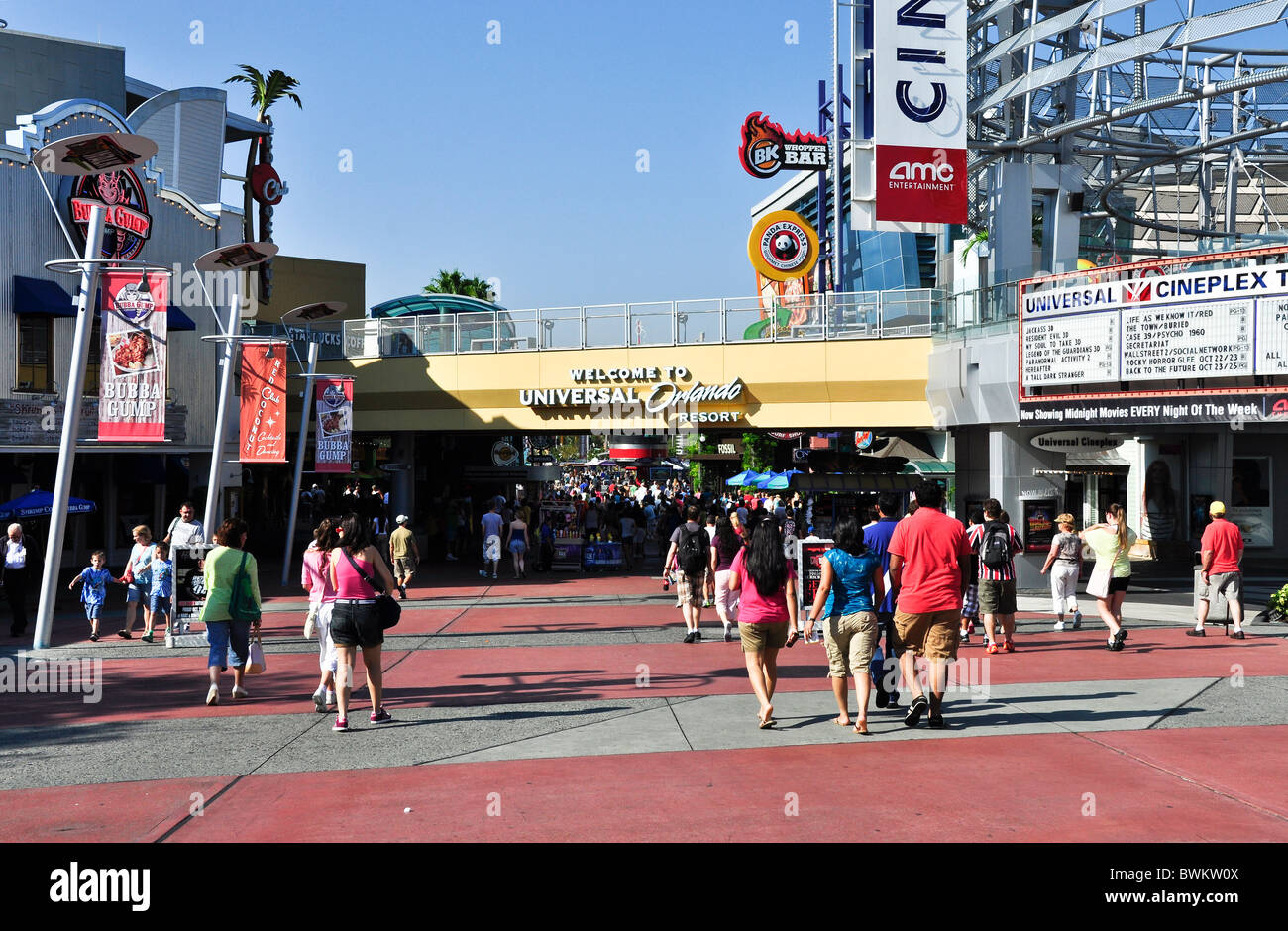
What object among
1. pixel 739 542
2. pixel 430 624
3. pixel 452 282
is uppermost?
pixel 452 282

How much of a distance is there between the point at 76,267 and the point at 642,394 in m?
13.7

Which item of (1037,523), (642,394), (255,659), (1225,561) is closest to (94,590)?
(255,659)

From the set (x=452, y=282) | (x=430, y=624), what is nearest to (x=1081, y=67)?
(x=430, y=624)

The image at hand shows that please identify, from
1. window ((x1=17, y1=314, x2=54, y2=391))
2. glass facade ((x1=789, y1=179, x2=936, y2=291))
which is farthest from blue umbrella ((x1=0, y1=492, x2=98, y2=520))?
glass facade ((x1=789, y1=179, x2=936, y2=291))

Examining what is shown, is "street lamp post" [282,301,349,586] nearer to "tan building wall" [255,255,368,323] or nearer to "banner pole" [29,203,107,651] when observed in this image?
"banner pole" [29,203,107,651]

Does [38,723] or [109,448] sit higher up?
[109,448]

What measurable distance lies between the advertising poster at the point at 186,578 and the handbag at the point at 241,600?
Result: 447cm

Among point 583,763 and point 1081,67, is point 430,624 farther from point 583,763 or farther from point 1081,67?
point 1081,67

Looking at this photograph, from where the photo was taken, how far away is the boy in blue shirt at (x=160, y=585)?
48.8ft

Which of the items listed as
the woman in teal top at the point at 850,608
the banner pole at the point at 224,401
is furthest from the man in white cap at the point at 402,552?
the woman in teal top at the point at 850,608

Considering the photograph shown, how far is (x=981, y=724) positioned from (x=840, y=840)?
3494mm

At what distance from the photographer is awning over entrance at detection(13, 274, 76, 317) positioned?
20.5 meters

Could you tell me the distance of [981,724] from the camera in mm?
8961

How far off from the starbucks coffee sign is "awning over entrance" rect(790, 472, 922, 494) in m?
7.05
